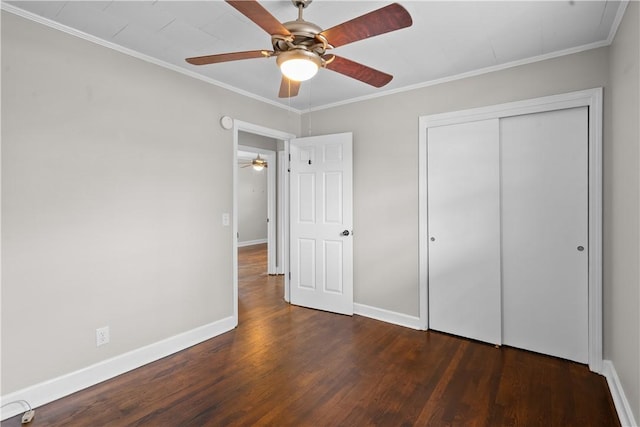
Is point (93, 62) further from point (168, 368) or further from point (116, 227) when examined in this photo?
point (168, 368)

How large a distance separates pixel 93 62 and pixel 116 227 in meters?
1.20

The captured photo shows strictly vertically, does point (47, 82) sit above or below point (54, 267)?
above

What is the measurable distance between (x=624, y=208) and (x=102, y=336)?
11.8 ft

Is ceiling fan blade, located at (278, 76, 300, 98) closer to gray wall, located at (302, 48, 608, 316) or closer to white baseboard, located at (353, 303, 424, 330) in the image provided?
gray wall, located at (302, 48, 608, 316)

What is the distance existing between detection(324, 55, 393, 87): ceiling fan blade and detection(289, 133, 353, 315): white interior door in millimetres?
Answer: 1495

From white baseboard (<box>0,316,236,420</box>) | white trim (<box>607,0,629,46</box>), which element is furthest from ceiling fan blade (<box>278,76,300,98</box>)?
white baseboard (<box>0,316,236,420</box>)

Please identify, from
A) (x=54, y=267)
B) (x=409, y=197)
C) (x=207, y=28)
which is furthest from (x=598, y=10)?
(x=54, y=267)

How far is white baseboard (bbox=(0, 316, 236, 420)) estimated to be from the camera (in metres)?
2.02

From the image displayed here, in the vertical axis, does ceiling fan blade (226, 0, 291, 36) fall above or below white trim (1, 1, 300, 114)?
below

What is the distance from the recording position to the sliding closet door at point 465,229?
9.41 feet

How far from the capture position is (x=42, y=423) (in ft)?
6.22

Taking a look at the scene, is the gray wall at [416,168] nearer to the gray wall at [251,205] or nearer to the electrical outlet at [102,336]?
the electrical outlet at [102,336]

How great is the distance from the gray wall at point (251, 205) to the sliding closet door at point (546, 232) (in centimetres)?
755

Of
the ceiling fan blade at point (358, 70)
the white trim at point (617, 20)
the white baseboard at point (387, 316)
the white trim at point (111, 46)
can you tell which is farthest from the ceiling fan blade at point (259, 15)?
the white baseboard at point (387, 316)
